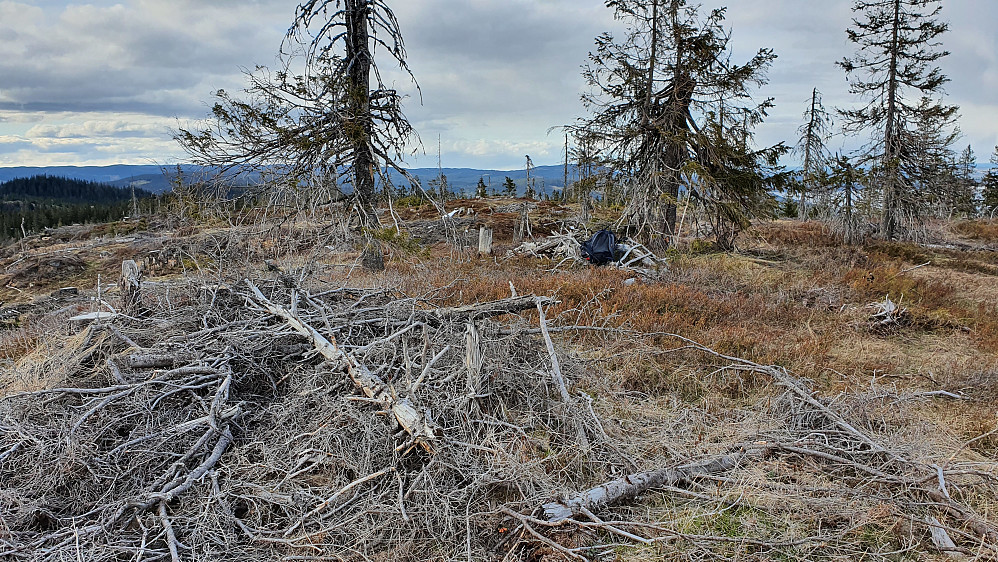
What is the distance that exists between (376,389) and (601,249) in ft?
33.4

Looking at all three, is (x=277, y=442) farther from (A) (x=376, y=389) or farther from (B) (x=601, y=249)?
(B) (x=601, y=249)

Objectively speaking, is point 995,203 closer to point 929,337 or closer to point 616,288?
point 929,337

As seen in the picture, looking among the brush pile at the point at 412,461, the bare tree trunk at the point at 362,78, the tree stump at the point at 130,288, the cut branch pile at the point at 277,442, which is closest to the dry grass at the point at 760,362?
the brush pile at the point at 412,461

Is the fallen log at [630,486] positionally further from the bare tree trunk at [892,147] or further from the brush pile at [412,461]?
the bare tree trunk at [892,147]

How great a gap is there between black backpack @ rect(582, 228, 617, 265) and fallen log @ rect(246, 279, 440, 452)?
30.8ft

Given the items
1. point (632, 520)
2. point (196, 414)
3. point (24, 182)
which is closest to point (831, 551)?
point (632, 520)

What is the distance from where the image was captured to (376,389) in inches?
153

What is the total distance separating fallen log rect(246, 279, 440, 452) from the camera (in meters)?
3.60

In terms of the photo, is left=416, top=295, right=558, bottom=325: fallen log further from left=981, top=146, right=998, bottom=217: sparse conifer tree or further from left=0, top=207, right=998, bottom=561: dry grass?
left=981, top=146, right=998, bottom=217: sparse conifer tree

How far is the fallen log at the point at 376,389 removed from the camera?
3.60 meters

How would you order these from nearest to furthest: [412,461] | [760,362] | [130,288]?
[412,461], [130,288], [760,362]

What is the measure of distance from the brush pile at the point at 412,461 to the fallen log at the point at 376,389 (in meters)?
0.02

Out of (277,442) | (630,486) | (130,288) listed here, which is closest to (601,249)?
(630,486)

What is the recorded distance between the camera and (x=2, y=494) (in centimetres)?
311
